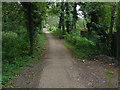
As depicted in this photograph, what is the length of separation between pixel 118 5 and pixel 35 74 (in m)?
6.48

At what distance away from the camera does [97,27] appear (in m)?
9.41

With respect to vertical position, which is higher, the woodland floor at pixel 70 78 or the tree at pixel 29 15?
the tree at pixel 29 15

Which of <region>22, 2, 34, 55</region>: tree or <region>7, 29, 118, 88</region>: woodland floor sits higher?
<region>22, 2, 34, 55</region>: tree

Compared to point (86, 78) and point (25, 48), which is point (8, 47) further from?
point (86, 78)

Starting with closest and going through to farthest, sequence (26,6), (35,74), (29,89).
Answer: (29,89)
(35,74)
(26,6)

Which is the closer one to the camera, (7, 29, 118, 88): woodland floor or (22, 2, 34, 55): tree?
(7, 29, 118, 88): woodland floor

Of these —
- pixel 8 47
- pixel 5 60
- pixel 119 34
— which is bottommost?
pixel 5 60

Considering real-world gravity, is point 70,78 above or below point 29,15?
below

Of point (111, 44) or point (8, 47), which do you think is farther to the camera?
point (111, 44)

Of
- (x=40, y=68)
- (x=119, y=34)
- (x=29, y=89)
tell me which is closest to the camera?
(x=29, y=89)

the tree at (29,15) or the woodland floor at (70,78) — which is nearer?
the woodland floor at (70,78)

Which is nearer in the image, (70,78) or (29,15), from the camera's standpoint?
(70,78)

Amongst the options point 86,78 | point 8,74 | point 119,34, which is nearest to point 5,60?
point 8,74

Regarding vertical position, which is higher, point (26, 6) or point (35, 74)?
point (26, 6)
